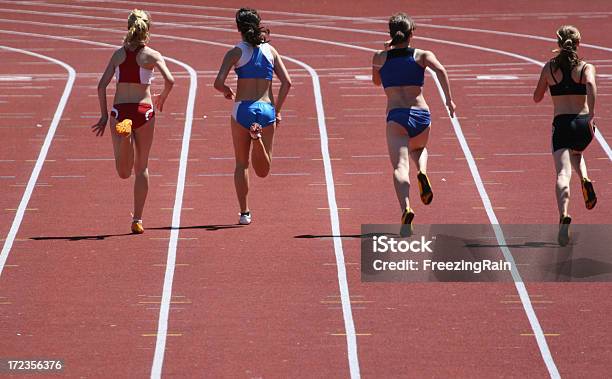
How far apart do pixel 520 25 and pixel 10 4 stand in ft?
34.7

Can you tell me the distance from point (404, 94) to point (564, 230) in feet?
5.36

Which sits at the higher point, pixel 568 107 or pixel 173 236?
pixel 568 107

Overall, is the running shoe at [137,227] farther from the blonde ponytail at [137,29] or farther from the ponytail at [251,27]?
the ponytail at [251,27]

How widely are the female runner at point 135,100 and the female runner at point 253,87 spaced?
0.57m

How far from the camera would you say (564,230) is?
12234 mm

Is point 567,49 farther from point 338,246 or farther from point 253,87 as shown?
point 253,87

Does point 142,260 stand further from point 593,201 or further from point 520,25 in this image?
point 520,25

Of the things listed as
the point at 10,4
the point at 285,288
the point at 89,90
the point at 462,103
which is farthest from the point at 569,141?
the point at 10,4

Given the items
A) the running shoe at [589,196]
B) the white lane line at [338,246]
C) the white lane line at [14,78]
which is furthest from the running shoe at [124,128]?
the white lane line at [14,78]

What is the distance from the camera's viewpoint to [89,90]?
20.8 meters

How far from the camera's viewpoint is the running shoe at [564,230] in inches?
479

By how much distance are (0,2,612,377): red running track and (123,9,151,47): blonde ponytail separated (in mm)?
1562

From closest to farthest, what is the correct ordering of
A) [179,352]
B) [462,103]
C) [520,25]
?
[179,352] → [462,103] → [520,25]

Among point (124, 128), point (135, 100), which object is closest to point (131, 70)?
point (135, 100)
